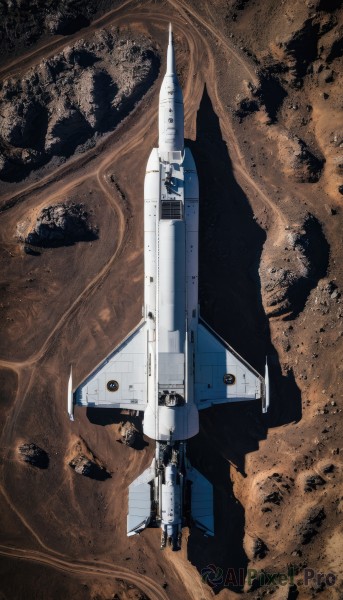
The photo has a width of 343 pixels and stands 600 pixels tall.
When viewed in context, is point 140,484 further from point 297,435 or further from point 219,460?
point 297,435

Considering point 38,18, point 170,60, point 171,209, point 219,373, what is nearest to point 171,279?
point 171,209

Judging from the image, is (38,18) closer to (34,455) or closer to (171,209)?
(171,209)

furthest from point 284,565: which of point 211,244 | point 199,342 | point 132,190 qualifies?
point 132,190

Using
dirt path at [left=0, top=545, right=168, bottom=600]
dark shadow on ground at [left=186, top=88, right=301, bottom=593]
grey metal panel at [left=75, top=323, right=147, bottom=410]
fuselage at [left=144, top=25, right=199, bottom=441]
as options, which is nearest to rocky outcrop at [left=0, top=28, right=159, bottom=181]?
fuselage at [left=144, top=25, right=199, bottom=441]

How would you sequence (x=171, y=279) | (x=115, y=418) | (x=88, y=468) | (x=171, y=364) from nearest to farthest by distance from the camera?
(x=171, y=364), (x=171, y=279), (x=88, y=468), (x=115, y=418)

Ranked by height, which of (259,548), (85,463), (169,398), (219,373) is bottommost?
(259,548)

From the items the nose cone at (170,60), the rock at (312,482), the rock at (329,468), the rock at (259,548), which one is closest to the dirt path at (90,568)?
the rock at (259,548)

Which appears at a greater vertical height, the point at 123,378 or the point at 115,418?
the point at 123,378
